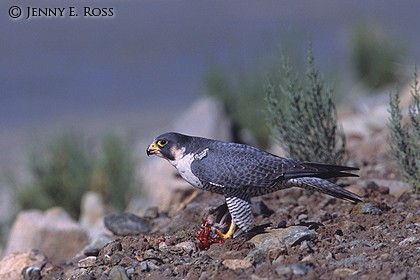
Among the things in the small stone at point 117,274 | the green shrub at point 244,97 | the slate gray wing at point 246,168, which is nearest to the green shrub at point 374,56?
the green shrub at point 244,97

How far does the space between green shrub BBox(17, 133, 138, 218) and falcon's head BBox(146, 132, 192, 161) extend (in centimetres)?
378

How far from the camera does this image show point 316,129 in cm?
757

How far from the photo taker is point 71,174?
405 inches

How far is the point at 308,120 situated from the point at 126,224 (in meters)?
1.70

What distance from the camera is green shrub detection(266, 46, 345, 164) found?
7465 mm

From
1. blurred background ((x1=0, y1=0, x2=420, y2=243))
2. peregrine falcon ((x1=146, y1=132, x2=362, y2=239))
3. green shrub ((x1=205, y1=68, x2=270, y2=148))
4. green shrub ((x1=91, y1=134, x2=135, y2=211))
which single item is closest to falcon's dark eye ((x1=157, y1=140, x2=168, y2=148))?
peregrine falcon ((x1=146, y1=132, x2=362, y2=239))

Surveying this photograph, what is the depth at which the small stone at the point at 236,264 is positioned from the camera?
5.29 meters

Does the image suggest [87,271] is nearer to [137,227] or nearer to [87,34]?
[137,227]

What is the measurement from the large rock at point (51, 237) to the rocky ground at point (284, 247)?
0.89 metres

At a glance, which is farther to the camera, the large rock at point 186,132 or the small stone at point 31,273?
the large rock at point 186,132

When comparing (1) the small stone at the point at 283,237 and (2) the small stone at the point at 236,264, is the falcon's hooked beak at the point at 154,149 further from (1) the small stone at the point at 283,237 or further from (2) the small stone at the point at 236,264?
(2) the small stone at the point at 236,264

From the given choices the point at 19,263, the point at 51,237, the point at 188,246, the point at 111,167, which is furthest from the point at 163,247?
the point at 111,167

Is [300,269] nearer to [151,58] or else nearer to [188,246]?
[188,246]

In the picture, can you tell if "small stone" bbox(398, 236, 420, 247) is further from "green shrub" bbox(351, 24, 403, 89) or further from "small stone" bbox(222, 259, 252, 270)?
"green shrub" bbox(351, 24, 403, 89)
